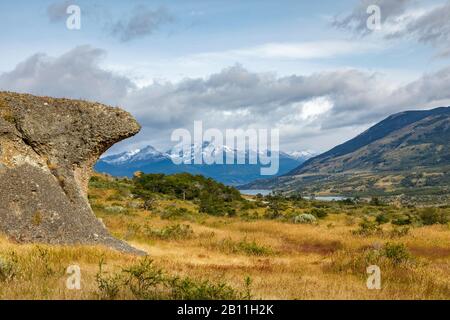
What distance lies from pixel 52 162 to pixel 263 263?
31.0ft

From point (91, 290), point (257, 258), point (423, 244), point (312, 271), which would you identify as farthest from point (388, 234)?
point (91, 290)

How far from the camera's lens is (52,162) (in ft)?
→ 66.9

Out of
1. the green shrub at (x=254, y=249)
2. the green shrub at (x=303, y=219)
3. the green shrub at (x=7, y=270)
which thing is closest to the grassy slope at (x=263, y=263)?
the green shrub at (x=254, y=249)

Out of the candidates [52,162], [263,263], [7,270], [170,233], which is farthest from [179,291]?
[170,233]

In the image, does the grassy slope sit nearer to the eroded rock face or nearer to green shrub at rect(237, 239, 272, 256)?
green shrub at rect(237, 239, 272, 256)

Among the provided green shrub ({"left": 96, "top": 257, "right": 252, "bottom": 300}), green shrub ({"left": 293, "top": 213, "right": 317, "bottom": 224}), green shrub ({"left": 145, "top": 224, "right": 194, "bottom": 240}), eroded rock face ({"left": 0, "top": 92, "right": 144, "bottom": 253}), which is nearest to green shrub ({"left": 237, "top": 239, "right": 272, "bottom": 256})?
green shrub ({"left": 145, "top": 224, "right": 194, "bottom": 240})

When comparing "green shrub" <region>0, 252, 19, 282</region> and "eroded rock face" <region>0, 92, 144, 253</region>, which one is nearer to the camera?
"green shrub" <region>0, 252, 19, 282</region>

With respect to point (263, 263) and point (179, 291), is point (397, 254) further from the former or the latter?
point (179, 291)

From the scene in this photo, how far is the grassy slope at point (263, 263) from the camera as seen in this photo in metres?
11.5

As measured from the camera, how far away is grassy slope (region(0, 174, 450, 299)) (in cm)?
1148

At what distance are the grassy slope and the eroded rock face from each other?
1.60 meters

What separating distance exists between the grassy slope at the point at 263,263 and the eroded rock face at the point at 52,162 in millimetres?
1603
